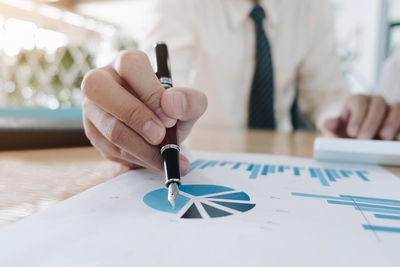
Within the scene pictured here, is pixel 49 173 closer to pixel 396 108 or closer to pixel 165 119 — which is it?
pixel 165 119

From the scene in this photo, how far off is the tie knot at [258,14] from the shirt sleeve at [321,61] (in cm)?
19

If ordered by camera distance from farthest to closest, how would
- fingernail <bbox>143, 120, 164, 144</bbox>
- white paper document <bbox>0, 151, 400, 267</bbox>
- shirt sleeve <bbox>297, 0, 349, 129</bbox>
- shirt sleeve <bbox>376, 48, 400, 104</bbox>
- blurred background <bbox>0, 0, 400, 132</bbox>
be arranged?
blurred background <bbox>0, 0, 400, 132</bbox> → shirt sleeve <bbox>376, 48, 400, 104</bbox> → shirt sleeve <bbox>297, 0, 349, 129</bbox> → fingernail <bbox>143, 120, 164, 144</bbox> → white paper document <bbox>0, 151, 400, 267</bbox>

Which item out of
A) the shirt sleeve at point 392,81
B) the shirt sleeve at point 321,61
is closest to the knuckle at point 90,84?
the shirt sleeve at point 321,61

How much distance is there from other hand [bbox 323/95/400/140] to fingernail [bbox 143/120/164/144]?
378 mm

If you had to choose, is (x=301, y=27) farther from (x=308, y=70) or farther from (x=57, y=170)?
(x=57, y=170)

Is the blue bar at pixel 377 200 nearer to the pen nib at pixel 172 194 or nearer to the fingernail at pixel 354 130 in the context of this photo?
the pen nib at pixel 172 194

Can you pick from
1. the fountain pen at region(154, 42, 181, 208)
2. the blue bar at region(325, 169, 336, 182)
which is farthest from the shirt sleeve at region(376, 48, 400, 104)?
the fountain pen at region(154, 42, 181, 208)

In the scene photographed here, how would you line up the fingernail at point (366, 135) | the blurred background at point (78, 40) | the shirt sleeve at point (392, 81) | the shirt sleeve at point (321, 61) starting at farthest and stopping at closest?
1. the blurred background at point (78, 40)
2. the shirt sleeve at point (392, 81)
3. the shirt sleeve at point (321, 61)
4. the fingernail at point (366, 135)

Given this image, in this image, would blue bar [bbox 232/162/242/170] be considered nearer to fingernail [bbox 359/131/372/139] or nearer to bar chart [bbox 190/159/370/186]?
bar chart [bbox 190/159/370/186]

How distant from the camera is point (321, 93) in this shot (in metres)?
1.00

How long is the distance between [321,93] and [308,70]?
0.09 metres

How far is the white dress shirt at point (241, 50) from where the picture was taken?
90 cm

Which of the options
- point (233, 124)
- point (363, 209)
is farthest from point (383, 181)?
point (233, 124)

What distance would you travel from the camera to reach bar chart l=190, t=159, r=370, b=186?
11.5 inches
